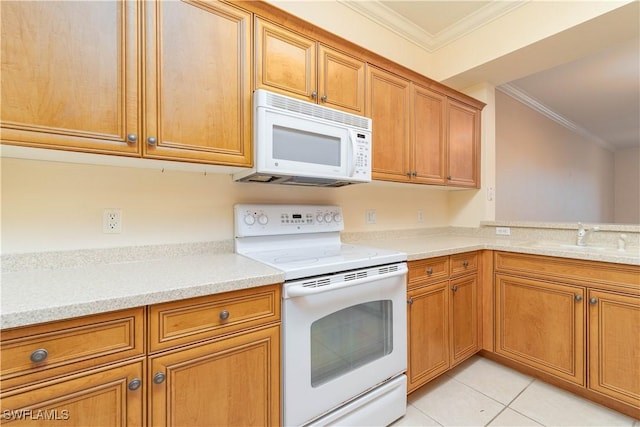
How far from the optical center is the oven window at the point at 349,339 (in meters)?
1.26

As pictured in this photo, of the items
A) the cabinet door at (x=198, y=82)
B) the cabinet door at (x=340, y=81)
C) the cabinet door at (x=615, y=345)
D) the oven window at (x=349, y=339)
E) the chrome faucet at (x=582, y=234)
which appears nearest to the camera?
the cabinet door at (x=198, y=82)

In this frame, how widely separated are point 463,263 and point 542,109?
10.7 ft

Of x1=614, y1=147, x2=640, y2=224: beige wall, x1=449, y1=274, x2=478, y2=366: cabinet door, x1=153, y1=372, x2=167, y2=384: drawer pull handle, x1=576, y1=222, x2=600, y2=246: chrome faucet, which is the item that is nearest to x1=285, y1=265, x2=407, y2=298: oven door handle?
x1=153, y1=372, x2=167, y2=384: drawer pull handle

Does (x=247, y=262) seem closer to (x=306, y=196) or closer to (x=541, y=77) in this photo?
(x=306, y=196)

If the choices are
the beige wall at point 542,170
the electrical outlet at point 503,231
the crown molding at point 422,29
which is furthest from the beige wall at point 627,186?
the crown molding at point 422,29

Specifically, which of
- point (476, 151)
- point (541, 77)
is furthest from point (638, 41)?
point (476, 151)

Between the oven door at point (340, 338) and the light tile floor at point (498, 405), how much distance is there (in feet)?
1.11

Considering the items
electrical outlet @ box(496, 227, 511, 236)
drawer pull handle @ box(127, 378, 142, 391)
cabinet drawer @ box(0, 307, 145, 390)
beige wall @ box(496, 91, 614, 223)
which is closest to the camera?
cabinet drawer @ box(0, 307, 145, 390)

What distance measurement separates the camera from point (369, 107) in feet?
5.86

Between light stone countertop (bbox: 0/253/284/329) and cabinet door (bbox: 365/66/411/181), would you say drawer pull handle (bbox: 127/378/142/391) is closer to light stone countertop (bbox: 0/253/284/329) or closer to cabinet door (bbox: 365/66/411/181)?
light stone countertop (bbox: 0/253/284/329)

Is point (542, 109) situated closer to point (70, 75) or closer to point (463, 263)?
point (463, 263)

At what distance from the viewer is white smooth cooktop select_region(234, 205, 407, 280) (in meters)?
1.28

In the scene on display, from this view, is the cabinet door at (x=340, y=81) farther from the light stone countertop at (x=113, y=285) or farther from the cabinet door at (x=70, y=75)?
the light stone countertop at (x=113, y=285)

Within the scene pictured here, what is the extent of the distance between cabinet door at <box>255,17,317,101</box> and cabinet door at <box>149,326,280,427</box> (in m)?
1.14
